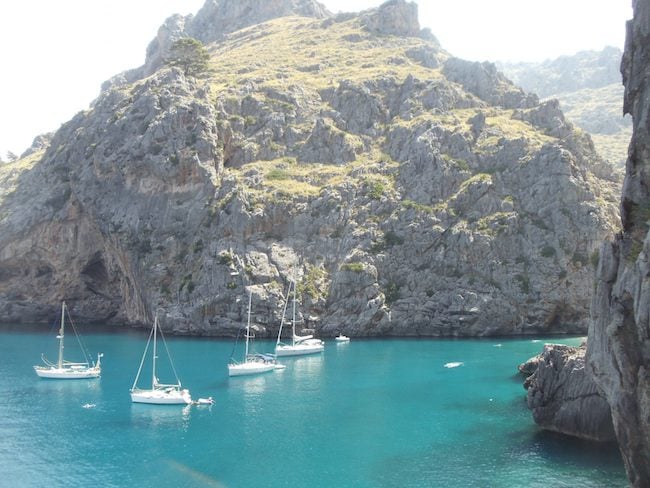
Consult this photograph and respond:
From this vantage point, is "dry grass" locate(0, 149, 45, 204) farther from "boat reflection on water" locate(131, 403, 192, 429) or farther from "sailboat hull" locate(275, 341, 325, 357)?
"boat reflection on water" locate(131, 403, 192, 429)

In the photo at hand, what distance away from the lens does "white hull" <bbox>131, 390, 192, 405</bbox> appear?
6925 centimetres

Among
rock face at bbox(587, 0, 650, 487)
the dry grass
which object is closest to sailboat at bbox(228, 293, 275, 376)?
rock face at bbox(587, 0, 650, 487)

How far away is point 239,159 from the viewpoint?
470ft

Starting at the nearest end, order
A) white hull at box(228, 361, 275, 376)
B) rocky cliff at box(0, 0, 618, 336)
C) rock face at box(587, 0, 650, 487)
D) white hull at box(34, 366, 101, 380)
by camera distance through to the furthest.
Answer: rock face at box(587, 0, 650, 487) → white hull at box(34, 366, 101, 380) → white hull at box(228, 361, 275, 376) → rocky cliff at box(0, 0, 618, 336)

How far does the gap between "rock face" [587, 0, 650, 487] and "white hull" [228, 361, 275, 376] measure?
53.8m

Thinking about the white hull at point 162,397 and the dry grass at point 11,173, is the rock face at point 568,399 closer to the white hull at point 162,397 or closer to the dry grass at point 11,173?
the white hull at point 162,397

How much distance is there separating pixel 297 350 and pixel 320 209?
115 feet

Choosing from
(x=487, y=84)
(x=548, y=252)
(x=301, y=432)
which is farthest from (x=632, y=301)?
(x=487, y=84)

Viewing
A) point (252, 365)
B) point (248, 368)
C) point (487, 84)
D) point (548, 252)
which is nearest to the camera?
point (248, 368)

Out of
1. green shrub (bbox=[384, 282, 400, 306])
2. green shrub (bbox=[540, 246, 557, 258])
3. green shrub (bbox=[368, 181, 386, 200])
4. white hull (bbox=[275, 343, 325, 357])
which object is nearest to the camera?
white hull (bbox=[275, 343, 325, 357])

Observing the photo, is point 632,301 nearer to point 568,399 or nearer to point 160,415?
point 568,399

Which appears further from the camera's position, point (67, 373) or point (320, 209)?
point (320, 209)

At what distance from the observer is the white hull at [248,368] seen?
85.3 meters

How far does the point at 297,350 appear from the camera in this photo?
104m
